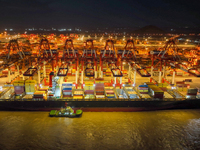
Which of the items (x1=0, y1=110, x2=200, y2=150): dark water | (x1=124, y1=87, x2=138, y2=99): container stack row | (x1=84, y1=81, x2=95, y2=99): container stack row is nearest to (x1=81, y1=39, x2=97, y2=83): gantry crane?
(x1=84, y1=81, x2=95, y2=99): container stack row

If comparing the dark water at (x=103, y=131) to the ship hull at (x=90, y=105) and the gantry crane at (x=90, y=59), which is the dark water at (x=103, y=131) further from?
the gantry crane at (x=90, y=59)

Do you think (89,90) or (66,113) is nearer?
(66,113)

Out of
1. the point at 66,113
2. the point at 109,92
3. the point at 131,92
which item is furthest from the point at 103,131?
the point at 131,92

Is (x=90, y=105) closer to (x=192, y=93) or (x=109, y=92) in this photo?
(x=109, y=92)

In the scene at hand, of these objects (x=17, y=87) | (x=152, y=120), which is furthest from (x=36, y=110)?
(x=152, y=120)

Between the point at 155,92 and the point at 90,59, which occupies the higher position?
the point at 90,59

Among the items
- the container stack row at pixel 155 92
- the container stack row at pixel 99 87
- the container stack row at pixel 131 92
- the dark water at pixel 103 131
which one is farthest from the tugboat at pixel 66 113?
the container stack row at pixel 155 92

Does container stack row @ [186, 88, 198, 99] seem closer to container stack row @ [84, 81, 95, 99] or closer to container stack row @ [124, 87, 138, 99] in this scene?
container stack row @ [124, 87, 138, 99]

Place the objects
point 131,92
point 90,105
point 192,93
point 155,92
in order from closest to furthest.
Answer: point 90,105
point 155,92
point 192,93
point 131,92
